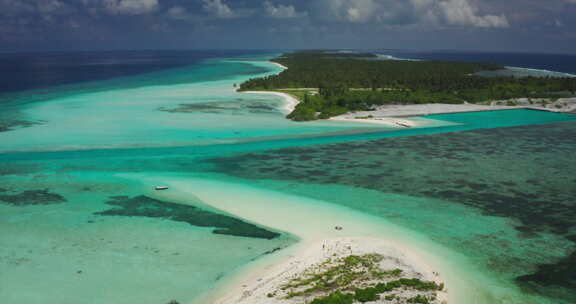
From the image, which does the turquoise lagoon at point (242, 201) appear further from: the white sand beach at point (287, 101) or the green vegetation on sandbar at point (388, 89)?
the green vegetation on sandbar at point (388, 89)

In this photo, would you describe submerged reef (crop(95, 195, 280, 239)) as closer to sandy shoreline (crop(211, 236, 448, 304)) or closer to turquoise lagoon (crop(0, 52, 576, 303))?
turquoise lagoon (crop(0, 52, 576, 303))

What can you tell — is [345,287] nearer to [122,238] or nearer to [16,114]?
[122,238]

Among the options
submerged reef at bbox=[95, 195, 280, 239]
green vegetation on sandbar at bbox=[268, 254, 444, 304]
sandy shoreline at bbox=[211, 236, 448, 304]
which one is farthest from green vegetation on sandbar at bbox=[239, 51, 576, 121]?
green vegetation on sandbar at bbox=[268, 254, 444, 304]

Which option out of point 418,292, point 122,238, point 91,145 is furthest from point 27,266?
point 91,145

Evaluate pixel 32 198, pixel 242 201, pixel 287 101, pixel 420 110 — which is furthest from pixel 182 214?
pixel 287 101

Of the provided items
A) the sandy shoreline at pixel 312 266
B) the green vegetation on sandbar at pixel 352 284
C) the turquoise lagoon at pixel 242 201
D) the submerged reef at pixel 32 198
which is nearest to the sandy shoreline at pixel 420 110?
the turquoise lagoon at pixel 242 201
